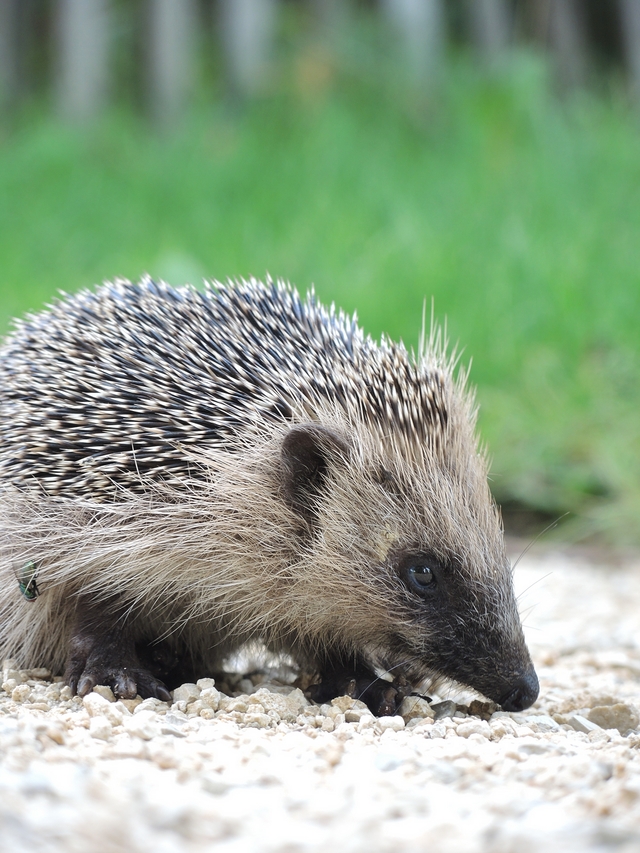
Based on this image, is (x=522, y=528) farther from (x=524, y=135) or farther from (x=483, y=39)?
(x=483, y=39)

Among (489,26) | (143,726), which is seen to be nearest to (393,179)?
(489,26)

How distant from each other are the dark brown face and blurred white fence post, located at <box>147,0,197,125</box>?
36.4 feet

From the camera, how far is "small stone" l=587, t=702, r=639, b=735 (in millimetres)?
3748

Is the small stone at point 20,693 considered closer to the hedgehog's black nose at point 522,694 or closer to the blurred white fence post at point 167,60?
the hedgehog's black nose at point 522,694

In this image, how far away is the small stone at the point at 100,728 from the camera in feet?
9.63

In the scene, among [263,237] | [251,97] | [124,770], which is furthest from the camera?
[251,97]

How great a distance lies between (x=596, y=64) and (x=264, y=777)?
1541cm

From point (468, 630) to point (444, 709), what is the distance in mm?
361

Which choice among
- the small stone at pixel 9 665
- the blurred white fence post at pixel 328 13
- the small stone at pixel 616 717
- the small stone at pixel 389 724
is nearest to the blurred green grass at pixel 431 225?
the blurred white fence post at pixel 328 13

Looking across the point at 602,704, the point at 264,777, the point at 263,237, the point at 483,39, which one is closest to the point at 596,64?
the point at 483,39

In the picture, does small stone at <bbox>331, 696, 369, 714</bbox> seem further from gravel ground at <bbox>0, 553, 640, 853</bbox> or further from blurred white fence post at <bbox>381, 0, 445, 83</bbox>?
blurred white fence post at <bbox>381, 0, 445, 83</bbox>

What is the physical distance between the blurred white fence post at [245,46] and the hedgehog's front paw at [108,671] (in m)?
10.9

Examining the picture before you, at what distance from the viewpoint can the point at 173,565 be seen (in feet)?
13.2

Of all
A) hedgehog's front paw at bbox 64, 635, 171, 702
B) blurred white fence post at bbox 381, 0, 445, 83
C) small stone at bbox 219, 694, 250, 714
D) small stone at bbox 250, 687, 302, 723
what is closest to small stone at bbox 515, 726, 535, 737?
small stone at bbox 250, 687, 302, 723
